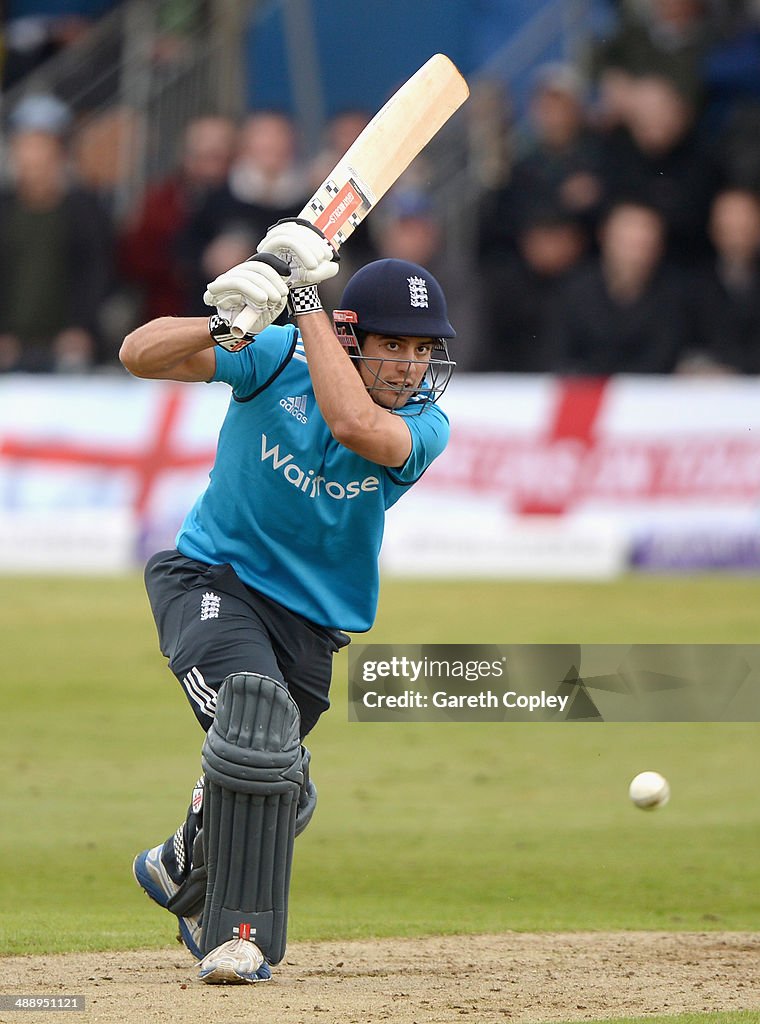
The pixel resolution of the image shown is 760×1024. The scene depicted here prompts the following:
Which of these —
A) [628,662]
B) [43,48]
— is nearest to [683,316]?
[628,662]

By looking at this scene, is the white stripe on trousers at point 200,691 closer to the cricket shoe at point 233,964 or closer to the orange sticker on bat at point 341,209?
the cricket shoe at point 233,964

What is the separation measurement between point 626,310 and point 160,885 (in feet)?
30.7

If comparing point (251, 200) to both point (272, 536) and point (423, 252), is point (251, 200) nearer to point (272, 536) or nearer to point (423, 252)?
point (423, 252)

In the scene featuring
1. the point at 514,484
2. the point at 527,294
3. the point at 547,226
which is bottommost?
the point at 514,484

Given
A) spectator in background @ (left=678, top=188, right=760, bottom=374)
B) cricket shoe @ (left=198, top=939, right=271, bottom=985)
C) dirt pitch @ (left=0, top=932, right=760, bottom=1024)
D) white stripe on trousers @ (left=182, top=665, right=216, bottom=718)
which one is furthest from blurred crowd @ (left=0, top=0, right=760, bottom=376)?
cricket shoe @ (left=198, top=939, right=271, bottom=985)

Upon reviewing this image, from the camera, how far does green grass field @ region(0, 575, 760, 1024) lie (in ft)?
19.4

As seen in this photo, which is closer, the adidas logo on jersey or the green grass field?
the adidas logo on jersey

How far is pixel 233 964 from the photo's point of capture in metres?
4.56

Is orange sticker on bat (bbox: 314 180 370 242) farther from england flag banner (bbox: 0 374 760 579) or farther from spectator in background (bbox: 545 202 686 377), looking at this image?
spectator in background (bbox: 545 202 686 377)

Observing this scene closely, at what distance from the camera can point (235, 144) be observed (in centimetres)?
1538

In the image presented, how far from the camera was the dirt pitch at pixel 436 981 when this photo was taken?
14.3ft

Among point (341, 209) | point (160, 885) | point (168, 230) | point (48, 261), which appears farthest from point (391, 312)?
point (168, 230)

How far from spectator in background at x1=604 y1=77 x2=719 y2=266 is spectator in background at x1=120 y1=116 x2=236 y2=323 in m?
3.40

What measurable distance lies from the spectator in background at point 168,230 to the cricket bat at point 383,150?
385 inches
